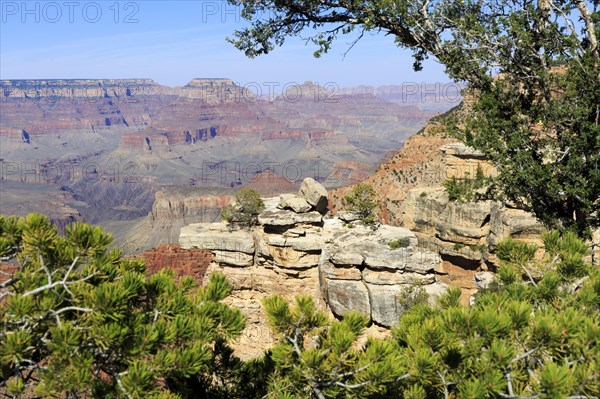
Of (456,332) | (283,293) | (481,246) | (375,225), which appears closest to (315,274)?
(283,293)

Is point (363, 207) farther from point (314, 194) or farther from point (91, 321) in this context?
point (91, 321)

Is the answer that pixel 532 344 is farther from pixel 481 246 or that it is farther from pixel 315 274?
pixel 481 246

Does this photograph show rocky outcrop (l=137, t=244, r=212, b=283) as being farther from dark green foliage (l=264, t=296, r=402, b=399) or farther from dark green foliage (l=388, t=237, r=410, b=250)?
dark green foliage (l=264, t=296, r=402, b=399)

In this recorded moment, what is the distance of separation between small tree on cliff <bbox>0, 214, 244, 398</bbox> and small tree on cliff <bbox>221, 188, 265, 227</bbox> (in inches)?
889

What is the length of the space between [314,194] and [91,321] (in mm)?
23421

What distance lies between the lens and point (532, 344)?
6133 millimetres

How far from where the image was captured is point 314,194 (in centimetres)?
2944

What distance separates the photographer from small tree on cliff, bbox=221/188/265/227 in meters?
30.5

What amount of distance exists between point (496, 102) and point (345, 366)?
6.77m

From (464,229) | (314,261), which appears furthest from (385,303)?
(464,229)

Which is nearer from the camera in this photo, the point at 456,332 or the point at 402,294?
the point at 456,332

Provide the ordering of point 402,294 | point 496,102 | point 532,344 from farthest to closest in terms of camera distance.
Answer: point 402,294 < point 496,102 < point 532,344

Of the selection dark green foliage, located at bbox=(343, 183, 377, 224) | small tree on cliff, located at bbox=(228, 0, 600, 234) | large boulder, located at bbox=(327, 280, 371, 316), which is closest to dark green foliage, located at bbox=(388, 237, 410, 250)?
large boulder, located at bbox=(327, 280, 371, 316)

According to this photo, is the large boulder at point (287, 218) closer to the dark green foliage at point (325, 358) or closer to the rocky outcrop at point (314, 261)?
the rocky outcrop at point (314, 261)
